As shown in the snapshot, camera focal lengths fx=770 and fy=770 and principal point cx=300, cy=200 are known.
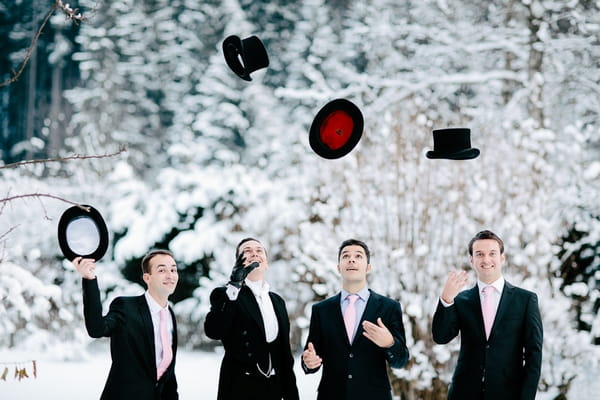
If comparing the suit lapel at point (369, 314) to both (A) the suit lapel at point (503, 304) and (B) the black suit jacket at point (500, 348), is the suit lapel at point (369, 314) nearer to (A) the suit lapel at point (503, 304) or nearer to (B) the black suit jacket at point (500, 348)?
(B) the black suit jacket at point (500, 348)

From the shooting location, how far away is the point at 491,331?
160 inches

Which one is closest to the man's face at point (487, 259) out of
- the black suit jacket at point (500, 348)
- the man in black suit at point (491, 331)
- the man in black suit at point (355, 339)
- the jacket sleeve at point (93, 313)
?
the man in black suit at point (491, 331)

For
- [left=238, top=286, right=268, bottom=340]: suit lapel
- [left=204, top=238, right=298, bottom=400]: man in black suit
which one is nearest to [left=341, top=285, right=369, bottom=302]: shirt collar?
[left=204, top=238, right=298, bottom=400]: man in black suit

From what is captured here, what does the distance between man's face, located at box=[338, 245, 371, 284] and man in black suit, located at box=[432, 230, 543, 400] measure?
466 mm

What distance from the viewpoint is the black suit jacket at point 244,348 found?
422 cm

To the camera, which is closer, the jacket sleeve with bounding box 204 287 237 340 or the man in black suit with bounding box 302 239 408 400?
the man in black suit with bounding box 302 239 408 400

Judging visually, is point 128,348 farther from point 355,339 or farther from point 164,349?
point 355,339

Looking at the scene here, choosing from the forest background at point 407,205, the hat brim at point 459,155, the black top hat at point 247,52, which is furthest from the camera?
the forest background at point 407,205

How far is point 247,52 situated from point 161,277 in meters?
1.68

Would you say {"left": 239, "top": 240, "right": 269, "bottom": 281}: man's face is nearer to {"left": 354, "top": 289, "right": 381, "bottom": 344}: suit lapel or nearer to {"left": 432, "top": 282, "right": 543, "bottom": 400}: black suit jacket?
{"left": 354, "top": 289, "right": 381, "bottom": 344}: suit lapel

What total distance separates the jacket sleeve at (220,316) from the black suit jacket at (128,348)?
297 mm

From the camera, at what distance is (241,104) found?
1969 centimetres

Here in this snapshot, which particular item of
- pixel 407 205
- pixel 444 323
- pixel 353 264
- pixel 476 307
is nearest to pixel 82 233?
pixel 353 264

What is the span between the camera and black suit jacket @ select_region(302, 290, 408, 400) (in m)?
4.10
